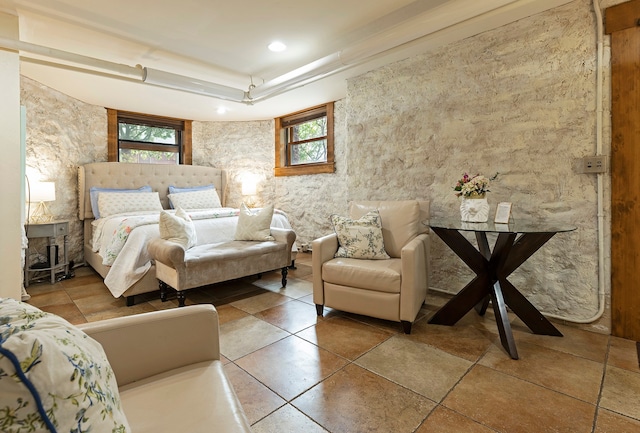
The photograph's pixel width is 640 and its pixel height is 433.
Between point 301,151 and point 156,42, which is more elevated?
point 156,42

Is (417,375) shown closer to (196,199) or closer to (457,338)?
(457,338)

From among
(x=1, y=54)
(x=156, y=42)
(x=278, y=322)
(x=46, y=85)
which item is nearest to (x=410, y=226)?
(x=278, y=322)

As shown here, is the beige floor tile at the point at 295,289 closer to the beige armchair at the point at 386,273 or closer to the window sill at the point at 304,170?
the beige armchair at the point at 386,273

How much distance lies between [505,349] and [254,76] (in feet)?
12.3

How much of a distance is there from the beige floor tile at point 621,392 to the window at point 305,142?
3616 mm

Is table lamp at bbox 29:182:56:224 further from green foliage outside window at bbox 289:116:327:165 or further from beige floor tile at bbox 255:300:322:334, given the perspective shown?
green foliage outside window at bbox 289:116:327:165

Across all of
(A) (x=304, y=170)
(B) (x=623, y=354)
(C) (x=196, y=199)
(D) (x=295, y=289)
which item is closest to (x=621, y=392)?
(B) (x=623, y=354)

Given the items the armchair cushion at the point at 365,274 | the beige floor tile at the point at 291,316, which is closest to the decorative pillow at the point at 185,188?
the beige floor tile at the point at 291,316

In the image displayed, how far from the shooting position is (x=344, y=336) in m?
2.20

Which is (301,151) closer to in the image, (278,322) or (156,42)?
(156,42)

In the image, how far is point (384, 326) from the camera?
2361 millimetres

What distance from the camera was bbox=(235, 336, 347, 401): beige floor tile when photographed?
64.8 inches

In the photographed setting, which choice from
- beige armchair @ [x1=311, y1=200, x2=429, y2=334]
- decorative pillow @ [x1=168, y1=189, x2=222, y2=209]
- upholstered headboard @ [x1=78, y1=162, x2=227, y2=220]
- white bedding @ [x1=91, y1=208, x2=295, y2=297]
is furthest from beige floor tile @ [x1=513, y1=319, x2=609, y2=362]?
upholstered headboard @ [x1=78, y1=162, x2=227, y2=220]

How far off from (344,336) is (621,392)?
152cm
